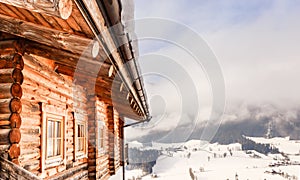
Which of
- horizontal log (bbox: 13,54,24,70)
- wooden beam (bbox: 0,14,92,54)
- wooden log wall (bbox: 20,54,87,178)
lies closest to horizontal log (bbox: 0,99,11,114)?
wooden log wall (bbox: 20,54,87,178)

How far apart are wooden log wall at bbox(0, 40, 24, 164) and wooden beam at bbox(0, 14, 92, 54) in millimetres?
476

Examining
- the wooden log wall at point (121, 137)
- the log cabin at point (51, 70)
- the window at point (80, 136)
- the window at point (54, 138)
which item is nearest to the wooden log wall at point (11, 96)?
the log cabin at point (51, 70)

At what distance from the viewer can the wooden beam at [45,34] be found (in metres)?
2.48

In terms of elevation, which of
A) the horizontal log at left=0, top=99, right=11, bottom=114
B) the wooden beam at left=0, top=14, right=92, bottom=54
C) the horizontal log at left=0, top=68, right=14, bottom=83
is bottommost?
the horizontal log at left=0, top=99, right=11, bottom=114

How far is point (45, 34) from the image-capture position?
256cm

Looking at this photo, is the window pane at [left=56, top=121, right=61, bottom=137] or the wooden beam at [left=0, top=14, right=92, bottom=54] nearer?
the wooden beam at [left=0, top=14, right=92, bottom=54]

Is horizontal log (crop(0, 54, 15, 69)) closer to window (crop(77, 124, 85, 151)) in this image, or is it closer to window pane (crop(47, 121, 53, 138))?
window pane (crop(47, 121, 53, 138))

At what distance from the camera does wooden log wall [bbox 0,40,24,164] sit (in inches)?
117

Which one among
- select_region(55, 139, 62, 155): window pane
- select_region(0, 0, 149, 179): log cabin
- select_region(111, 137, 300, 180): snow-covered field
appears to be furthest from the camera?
select_region(111, 137, 300, 180): snow-covered field

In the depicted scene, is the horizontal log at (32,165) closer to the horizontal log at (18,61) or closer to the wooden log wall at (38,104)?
the wooden log wall at (38,104)

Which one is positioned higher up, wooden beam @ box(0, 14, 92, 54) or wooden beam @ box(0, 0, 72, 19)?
wooden beam @ box(0, 14, 92, 54)

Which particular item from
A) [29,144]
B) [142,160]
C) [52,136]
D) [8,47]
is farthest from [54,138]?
[142,160]

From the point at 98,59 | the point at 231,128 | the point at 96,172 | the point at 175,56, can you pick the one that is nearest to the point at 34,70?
the point at 98,59

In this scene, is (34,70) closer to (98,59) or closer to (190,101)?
(98,59)
